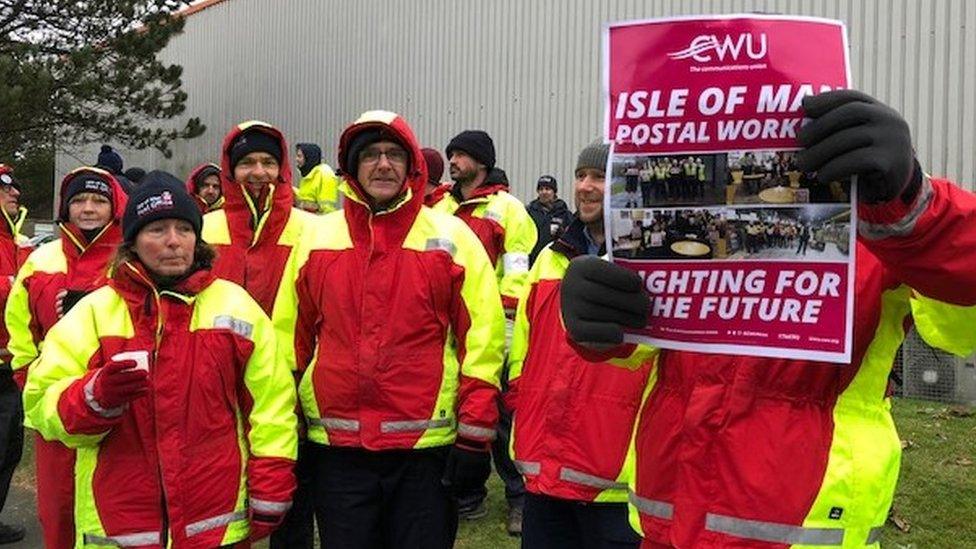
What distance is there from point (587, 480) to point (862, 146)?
2.04m

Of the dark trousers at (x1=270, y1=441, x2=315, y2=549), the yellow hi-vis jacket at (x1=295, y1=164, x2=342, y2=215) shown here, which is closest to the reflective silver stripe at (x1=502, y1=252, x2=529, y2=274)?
the dark trousers at (x1=270, y1=441, x2=315, y2=549)

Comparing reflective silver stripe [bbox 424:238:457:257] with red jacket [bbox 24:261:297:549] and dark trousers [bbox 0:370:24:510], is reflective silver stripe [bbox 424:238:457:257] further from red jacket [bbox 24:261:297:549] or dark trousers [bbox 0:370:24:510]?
dark trousers [bbox 0:370:24:510]

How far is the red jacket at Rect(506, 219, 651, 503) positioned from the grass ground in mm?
2178

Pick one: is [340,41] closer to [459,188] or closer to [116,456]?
[459,188]

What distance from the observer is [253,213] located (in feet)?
14.9

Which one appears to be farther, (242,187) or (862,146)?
(242,187)

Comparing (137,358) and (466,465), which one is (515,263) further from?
(137,358)

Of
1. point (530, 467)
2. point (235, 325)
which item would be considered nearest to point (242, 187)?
point (235, 325)

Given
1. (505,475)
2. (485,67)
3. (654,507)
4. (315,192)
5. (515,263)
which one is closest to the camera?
(654,507)

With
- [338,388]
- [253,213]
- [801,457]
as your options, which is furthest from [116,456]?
[801,457]

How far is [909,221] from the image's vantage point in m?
1.66

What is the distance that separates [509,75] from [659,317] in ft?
39.2

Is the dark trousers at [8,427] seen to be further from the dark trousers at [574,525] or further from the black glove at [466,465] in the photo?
the dark trousers at [574,525]

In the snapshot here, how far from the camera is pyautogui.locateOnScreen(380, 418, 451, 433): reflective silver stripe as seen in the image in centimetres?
352
